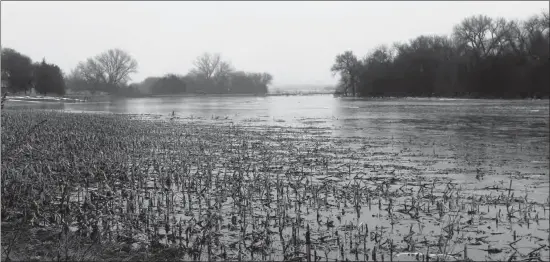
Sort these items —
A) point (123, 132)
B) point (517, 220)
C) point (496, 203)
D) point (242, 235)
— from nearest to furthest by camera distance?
point (242, 235)
point (517, 220)
point (496, 203)
point (123, 132)

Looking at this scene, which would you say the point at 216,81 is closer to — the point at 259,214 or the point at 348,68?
the point at 348,68

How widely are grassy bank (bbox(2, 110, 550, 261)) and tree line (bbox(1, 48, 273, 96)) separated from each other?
56.7 metres

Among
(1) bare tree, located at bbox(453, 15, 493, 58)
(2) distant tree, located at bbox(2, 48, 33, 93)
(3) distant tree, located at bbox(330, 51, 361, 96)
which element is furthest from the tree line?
(1) bare tree, located at bbox(453, 15, 493, 58)

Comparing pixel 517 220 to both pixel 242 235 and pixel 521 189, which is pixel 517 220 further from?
pixel 242 235

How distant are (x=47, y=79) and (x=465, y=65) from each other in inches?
2987

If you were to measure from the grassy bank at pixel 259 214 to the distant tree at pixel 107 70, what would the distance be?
125m

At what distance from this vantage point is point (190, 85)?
524 ft

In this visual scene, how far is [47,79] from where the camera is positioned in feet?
294

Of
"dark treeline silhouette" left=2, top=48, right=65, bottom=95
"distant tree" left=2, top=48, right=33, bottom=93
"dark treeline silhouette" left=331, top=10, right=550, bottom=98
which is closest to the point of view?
"dark treeline silhouette" left=331, top=10, right=550, bottom=98

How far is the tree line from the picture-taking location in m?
83.8

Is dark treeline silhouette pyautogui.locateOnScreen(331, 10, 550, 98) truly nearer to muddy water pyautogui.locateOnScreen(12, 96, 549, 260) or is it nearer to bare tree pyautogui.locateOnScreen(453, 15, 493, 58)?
bare tree pyautogui.locateOnScreen(453, 15, 493, 58)

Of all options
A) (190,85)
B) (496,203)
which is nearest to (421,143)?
(496,203)

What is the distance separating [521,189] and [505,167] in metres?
3.12

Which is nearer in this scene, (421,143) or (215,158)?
(215,158)
